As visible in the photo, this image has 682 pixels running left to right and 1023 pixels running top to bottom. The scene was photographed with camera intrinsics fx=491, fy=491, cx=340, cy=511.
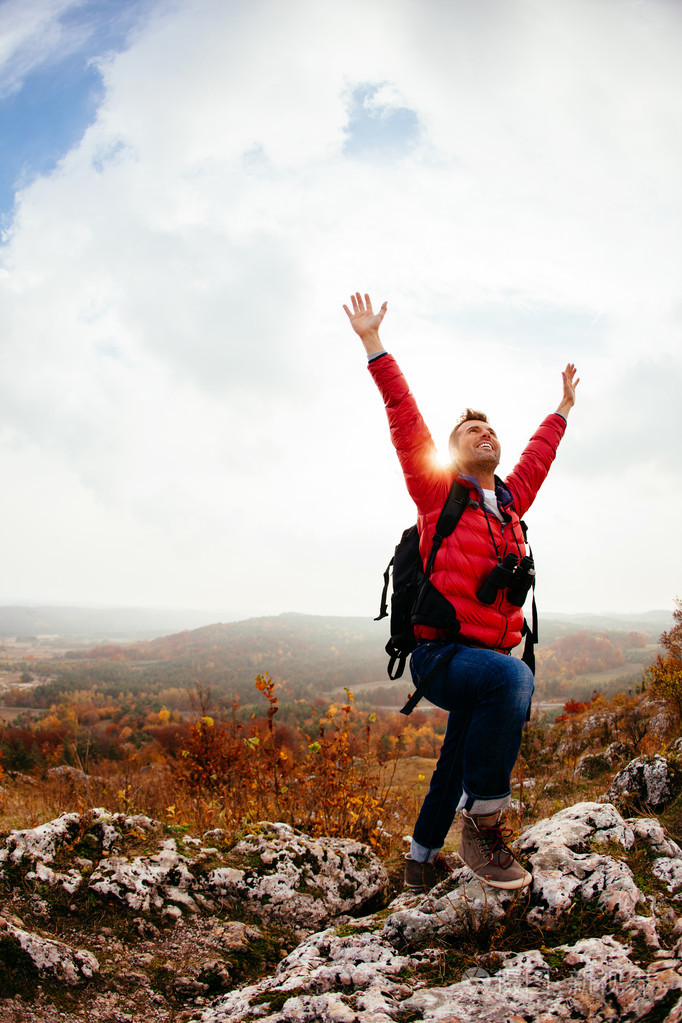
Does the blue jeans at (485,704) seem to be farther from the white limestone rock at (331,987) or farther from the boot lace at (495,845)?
the white limestone rock at (331,987)

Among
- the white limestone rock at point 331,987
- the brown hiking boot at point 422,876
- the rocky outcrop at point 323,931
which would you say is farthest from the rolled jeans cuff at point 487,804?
the brown hiking boot at point 422,876

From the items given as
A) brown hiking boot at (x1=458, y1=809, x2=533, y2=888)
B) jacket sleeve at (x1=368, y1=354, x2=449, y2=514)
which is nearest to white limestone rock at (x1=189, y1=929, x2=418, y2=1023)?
brown hiking boot at (x1=458, y1=809, x2=533, y2=888)

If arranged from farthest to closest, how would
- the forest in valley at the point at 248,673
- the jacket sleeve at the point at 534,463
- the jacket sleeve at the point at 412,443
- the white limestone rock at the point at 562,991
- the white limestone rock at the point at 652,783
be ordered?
the forest in valley at the point at 248,673 < the white limestone rock at the point at 652,783 < the jacket sleeve at the point at 534,463 < the jacket sleeve at the point at 412,443 < the white limestone rock at the point at 562,991

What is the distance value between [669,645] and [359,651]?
12044cm

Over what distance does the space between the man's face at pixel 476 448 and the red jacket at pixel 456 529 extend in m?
0.18

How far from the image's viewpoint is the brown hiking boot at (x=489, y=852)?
265 cm

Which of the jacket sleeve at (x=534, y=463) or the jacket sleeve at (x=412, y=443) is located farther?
the jacket sleeve at (x=534, y=463)

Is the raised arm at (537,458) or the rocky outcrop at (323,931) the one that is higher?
the raised arm at (537,458)

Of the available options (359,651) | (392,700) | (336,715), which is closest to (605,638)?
(392,700)

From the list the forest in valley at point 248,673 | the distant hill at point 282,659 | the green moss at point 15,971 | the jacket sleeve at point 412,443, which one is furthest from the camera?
the distant hill at point 282,659

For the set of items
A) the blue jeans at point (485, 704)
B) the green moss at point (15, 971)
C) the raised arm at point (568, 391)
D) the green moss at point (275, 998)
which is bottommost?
the green moss at point (15, 971)

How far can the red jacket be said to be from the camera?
2.78m

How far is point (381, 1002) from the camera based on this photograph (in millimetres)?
2041

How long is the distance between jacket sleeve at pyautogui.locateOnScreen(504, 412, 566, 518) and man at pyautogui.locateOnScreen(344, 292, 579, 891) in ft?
0.14
